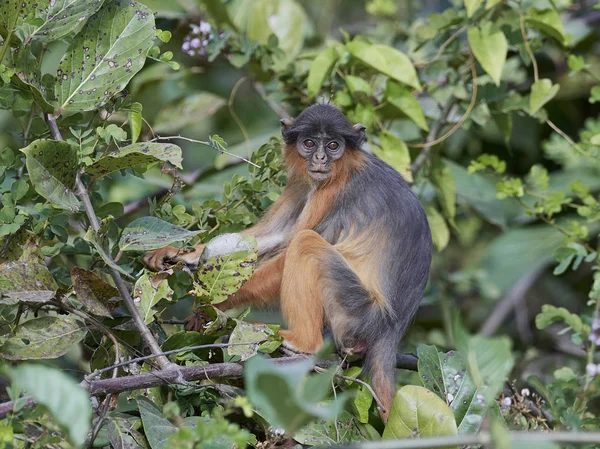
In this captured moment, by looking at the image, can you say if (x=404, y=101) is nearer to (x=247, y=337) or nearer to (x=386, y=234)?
(x=386, y=234)

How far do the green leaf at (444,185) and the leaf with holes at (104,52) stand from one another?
3.65 metres

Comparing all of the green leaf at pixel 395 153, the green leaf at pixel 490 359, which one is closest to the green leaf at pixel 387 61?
the green leaf at pixel 395 153

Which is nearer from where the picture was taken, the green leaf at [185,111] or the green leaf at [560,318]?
the green leaf at [560,318]

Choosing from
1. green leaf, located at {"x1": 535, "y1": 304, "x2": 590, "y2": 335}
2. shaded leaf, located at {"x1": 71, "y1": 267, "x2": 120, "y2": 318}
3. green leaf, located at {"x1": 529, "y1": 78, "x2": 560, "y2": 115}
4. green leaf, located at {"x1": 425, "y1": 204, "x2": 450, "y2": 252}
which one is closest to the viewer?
shaded leaf, located at {"x1": 71, "y1": 267, "x2": 120, "y2": 318}

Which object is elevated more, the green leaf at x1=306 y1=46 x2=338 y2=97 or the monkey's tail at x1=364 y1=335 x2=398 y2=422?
the green leaf at x1=306 y1=46 x2=338 y2=97

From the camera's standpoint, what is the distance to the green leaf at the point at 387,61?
21.4ft

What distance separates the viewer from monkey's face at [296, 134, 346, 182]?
619 centimetres

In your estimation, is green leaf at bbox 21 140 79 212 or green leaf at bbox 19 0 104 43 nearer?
green leaf at bbox 21 140 79 212

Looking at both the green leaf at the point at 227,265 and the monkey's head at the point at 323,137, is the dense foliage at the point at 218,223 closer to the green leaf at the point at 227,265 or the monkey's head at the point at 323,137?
the green leaf at the point at 227,265

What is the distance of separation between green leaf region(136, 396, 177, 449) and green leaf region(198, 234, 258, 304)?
0.80 metres

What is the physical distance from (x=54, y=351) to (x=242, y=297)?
81.7 inches

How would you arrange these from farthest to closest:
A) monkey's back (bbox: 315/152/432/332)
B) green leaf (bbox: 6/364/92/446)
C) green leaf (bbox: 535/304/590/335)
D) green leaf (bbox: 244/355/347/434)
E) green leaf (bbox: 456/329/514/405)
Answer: monkey's back (bbox: 315/152/432/332) → green leaf (bbox: 535/304/590/335) → green leaf (bbox: 456/329/514/405) → green leaf (bbox: 6/364/92/446) → green leaf (bbox: 244/355/347/434)

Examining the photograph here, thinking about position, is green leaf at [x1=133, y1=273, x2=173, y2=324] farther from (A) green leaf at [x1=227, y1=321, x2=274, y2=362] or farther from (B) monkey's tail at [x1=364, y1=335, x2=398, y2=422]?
(B) monkey's tail at [x1=364, y1=335, x2=398, y2=422]

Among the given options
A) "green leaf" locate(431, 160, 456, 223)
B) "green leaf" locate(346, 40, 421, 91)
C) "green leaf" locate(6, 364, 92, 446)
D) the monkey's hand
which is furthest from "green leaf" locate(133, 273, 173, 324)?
"green leaf" locate(431, 160, 456, 223)
